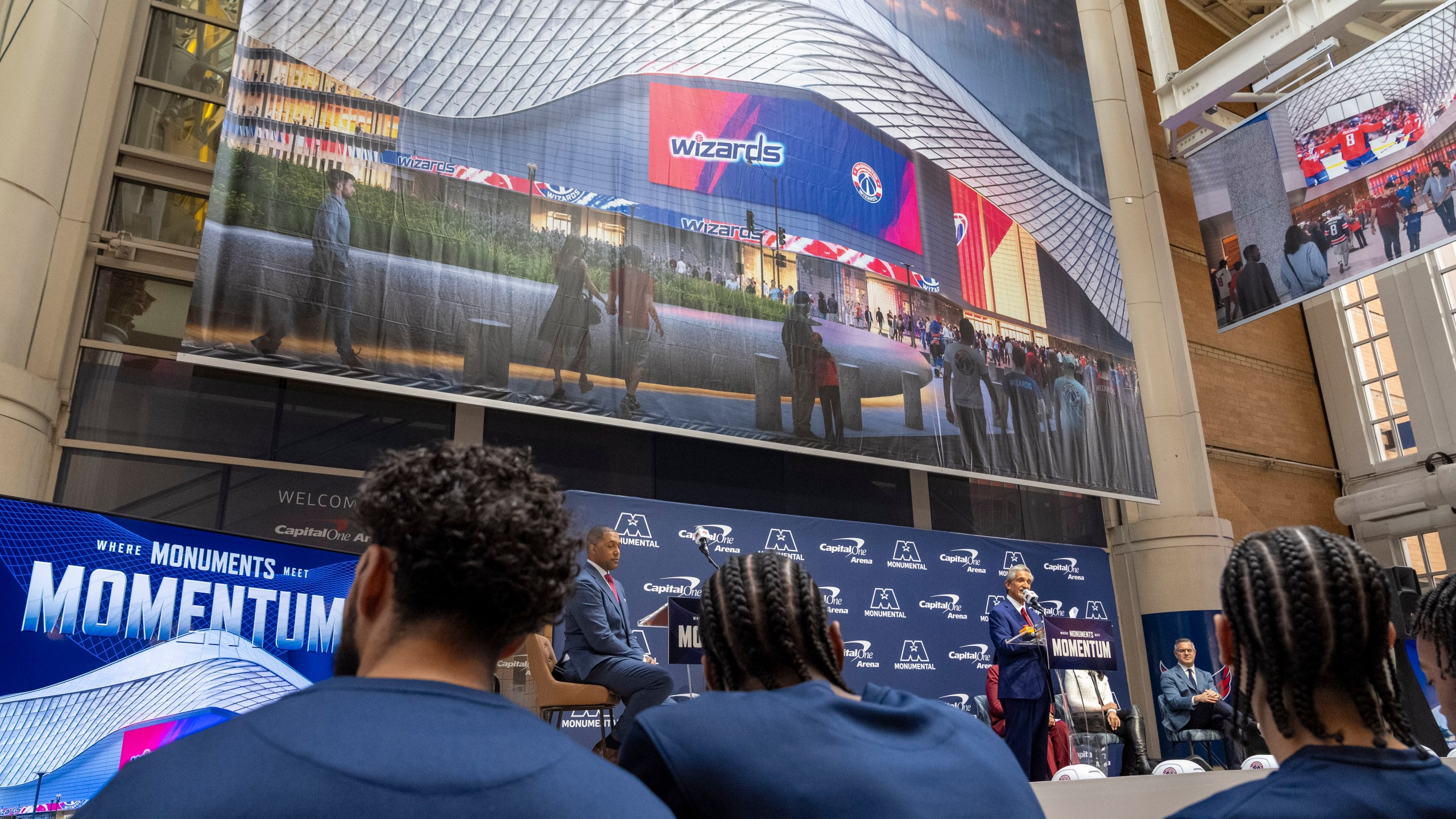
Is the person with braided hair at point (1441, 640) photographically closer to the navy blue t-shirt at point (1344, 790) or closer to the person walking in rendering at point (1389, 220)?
the navy blue t-shirt at point (1344, 790)

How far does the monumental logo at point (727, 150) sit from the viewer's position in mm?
8836

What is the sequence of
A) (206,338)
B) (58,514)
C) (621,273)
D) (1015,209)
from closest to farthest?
(58,514)
(206,338)
(621,273)
(1015,209)

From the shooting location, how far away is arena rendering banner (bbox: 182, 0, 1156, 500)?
6914 mm

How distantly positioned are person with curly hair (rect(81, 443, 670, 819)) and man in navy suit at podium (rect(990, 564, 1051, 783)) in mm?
5250

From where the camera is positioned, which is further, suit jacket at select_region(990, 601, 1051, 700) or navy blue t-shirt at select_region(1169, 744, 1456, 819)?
suit jacket at select_region(990, 601, 1051, 700)

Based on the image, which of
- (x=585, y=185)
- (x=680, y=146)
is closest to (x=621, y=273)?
(x=585, y=185)

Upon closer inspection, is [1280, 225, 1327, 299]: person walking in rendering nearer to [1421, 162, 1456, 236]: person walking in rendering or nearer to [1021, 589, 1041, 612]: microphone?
[1421, 162, 1456, 236]: person walking in rendering

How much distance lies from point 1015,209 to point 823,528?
182 inches

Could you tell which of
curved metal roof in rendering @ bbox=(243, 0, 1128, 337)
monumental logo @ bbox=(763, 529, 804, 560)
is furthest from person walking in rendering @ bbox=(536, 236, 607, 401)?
monumental logo @ bbox=(763, 529, 804, 560)

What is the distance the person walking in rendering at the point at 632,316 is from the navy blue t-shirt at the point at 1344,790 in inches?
267

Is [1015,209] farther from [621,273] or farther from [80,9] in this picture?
[80,9]

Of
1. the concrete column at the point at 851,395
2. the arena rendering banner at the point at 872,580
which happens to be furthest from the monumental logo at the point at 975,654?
the concrete column at the point at 851,395

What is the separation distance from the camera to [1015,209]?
11164 mm

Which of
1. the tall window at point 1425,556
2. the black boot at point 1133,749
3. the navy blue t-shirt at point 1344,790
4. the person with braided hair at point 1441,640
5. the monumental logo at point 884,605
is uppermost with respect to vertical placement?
the tall window at point 1425,556
